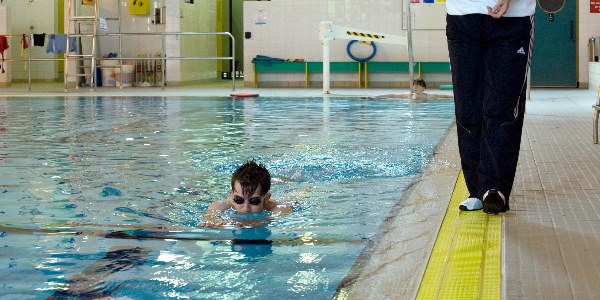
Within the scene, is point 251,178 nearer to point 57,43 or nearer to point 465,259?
point 465,259

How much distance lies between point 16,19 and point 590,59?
45.6 feet

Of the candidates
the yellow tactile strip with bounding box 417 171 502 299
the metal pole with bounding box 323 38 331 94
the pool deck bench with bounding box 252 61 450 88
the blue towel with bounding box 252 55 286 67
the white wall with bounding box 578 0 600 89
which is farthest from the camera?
the blue towel with bounding box 252 55 286 67

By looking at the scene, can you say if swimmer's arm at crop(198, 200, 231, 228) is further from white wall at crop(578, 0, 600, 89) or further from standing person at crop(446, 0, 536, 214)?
white wall at crop(578, 0, 600, 89)

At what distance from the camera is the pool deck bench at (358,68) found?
1955 centimetres

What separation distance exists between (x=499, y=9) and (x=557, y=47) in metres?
16.3

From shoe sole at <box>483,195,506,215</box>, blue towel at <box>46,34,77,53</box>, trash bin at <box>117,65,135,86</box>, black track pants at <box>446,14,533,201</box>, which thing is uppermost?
blue towel at <box>46,34,77,53</box>

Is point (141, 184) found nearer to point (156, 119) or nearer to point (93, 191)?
point (93, 191)

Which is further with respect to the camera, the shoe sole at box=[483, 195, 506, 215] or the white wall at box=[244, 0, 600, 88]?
the white wall at box=[244, 0, 600, 88]

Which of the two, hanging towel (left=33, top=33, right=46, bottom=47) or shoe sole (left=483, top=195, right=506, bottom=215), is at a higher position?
hanging towel (left=33, top=33, right=46, bottom=47)

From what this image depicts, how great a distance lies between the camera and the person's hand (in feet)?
12.5

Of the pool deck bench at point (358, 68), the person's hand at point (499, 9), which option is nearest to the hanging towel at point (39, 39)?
the pool deck bench at point (358, 68)

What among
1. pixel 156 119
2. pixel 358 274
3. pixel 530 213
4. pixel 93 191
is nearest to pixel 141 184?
pixel 93 191

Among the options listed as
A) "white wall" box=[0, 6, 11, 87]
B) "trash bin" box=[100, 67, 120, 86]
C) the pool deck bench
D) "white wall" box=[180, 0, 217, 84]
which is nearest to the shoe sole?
the pool deck bench

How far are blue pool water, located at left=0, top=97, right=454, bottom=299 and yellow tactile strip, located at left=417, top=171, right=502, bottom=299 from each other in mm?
290
